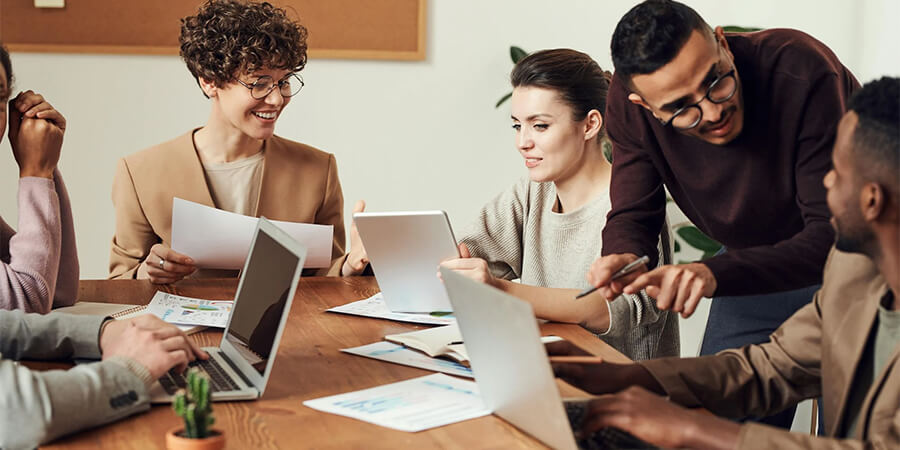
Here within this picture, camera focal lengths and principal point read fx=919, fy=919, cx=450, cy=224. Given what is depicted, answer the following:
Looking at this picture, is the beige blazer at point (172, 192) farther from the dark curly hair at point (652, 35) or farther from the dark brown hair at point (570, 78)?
the dark curly hair at point (652, 35)

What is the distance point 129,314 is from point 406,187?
1.95 m

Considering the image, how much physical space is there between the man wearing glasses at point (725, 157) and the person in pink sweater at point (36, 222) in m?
1.09

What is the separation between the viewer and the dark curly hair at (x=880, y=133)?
3.58 ft

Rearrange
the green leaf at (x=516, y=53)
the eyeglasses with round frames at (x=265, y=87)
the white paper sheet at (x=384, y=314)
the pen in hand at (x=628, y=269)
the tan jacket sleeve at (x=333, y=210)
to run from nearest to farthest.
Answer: the pen in hand at (x=628, y=269) → the white paper sheet at (x=384, y=314) → the eyeglasses with round frames at (x=265, y=87) → the tan jacket sleeve at (x=333, y=210) → the green leaf at (x=516, y=53)

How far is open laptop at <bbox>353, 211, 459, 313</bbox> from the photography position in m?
1.92

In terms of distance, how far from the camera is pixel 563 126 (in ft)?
7.28

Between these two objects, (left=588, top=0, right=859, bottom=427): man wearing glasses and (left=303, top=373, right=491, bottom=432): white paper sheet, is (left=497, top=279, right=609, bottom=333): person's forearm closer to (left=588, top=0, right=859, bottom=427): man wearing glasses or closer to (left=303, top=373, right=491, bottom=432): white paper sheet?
(left=588, top=0, right=859, bottom=427): man wearing glasses

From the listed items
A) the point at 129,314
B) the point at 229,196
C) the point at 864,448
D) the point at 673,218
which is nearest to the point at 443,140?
the point at 673,218

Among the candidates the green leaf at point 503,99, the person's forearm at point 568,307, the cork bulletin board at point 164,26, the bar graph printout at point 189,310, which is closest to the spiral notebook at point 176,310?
the bar graph printout at point 189,310

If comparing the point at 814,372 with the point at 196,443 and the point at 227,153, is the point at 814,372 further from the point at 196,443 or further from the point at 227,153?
the point at 227,153

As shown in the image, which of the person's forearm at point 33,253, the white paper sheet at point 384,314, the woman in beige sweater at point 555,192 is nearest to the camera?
the person's forearm at point 33,253

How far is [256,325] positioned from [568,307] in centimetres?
69

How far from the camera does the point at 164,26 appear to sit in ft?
11.1

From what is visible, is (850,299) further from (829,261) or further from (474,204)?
(474,204)
